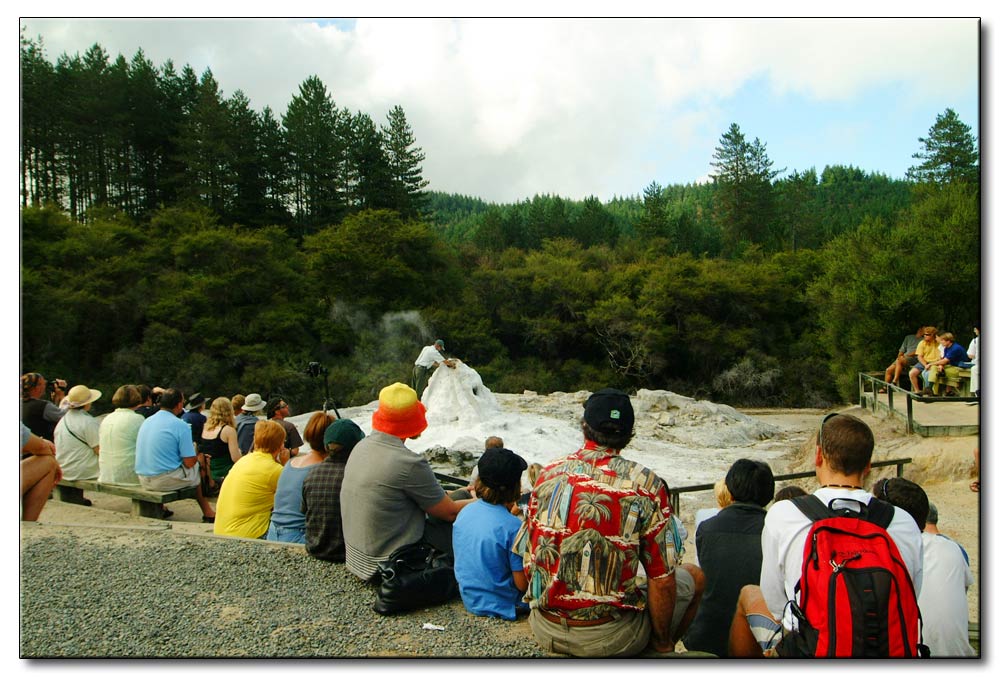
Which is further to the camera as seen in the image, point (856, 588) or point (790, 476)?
point (790, 476)

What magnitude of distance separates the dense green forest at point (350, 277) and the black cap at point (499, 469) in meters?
13.4

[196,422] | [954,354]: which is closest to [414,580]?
[196,422]

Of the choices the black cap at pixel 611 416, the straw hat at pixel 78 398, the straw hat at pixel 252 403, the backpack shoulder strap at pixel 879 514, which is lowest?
the backpack shoulder strap at pixel 879 514

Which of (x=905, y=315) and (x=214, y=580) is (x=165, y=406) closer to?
(x=214, y=580)

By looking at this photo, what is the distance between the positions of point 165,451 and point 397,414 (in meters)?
2.98

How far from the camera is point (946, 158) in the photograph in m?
15.9

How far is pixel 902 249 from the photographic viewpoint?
16.7 metres

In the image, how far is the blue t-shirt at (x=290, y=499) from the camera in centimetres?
406

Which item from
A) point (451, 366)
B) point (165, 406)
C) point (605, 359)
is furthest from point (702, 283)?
point (165, 406)

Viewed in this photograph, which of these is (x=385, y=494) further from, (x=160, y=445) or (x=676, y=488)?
(x=160, y=445)

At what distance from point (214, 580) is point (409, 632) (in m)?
1.27

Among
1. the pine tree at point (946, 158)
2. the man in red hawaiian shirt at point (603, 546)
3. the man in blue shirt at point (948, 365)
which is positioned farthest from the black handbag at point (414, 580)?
the pine tree at point (946, 158)

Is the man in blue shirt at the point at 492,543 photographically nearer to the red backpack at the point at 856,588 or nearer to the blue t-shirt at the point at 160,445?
the red backpack at the point at 856,588

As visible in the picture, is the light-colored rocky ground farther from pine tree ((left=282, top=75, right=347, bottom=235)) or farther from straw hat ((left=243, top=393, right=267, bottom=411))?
pine tree ((left=282, top=75, right=347, bottom=235))
